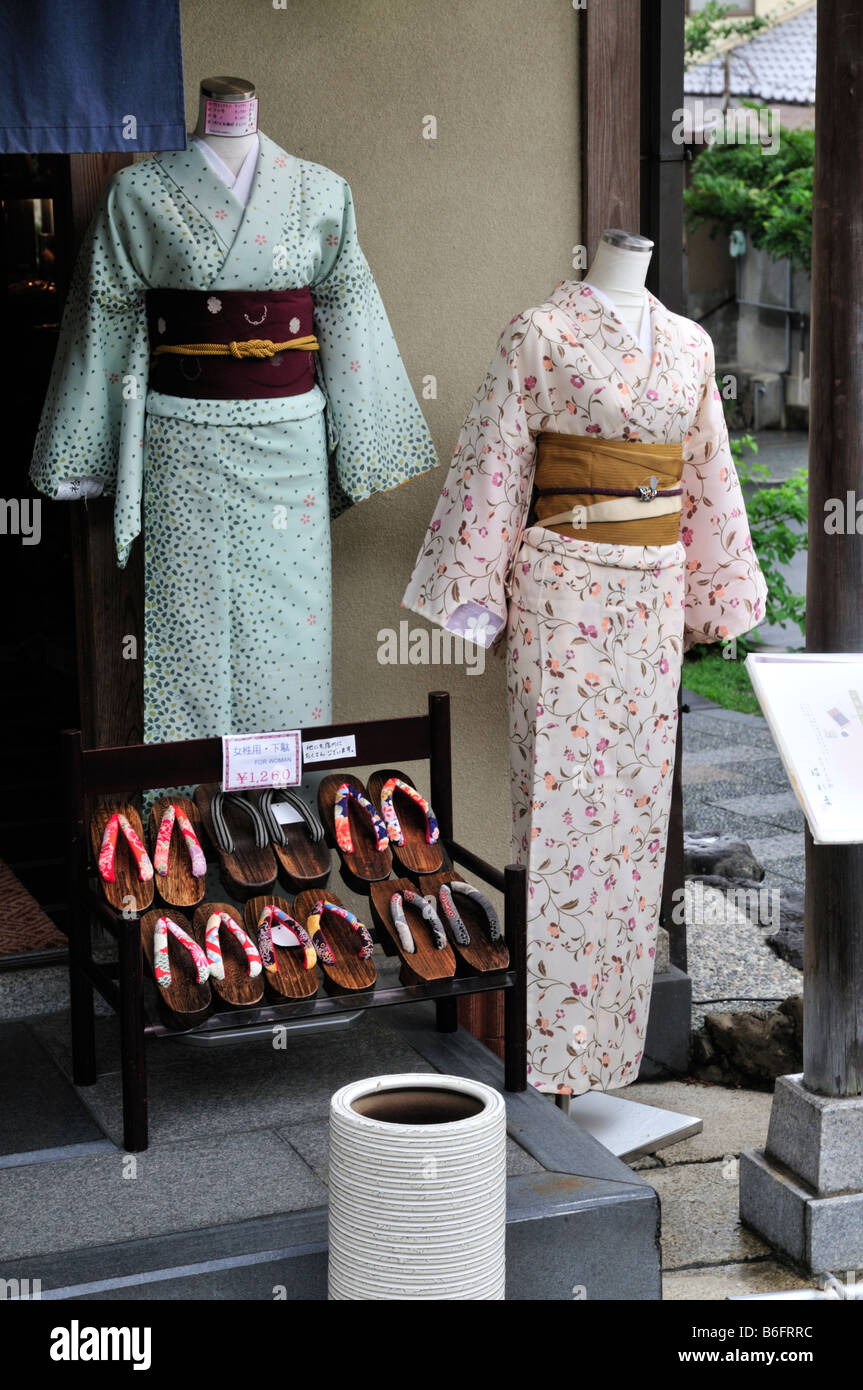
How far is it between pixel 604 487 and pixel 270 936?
1.36 m

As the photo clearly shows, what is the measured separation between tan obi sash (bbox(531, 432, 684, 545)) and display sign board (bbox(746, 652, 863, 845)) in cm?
64

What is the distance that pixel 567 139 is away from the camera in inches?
182

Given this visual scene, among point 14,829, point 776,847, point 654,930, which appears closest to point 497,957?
point 654,930

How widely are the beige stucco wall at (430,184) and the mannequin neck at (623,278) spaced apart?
2.14ft

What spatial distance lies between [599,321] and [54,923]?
235cm

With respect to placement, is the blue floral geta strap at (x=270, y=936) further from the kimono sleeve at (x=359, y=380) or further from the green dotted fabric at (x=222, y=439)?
the kimono sleeve at (x=359, y=380)

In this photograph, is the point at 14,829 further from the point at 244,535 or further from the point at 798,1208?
the point at 798,1208

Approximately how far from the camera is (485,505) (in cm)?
400

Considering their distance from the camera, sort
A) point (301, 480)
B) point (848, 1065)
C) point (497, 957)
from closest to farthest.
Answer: point (497, 957) → point (848, 1065) → point (301, 480)

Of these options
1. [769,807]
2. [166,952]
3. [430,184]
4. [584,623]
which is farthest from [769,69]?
[166,952]

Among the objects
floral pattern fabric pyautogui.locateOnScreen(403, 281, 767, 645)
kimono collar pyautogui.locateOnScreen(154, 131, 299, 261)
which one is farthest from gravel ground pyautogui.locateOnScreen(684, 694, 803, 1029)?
kimono collar pyautogui.locateOnScreen(154, 131, 299, 261)

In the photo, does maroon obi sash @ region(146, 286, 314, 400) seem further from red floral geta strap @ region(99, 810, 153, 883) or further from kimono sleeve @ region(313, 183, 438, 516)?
red floral geta strap @ region(99, 810, 153, 883)

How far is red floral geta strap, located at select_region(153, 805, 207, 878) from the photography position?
3.66 metres

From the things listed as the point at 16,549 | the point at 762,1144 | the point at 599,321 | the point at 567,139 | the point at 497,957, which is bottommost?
the point at 762,1144
